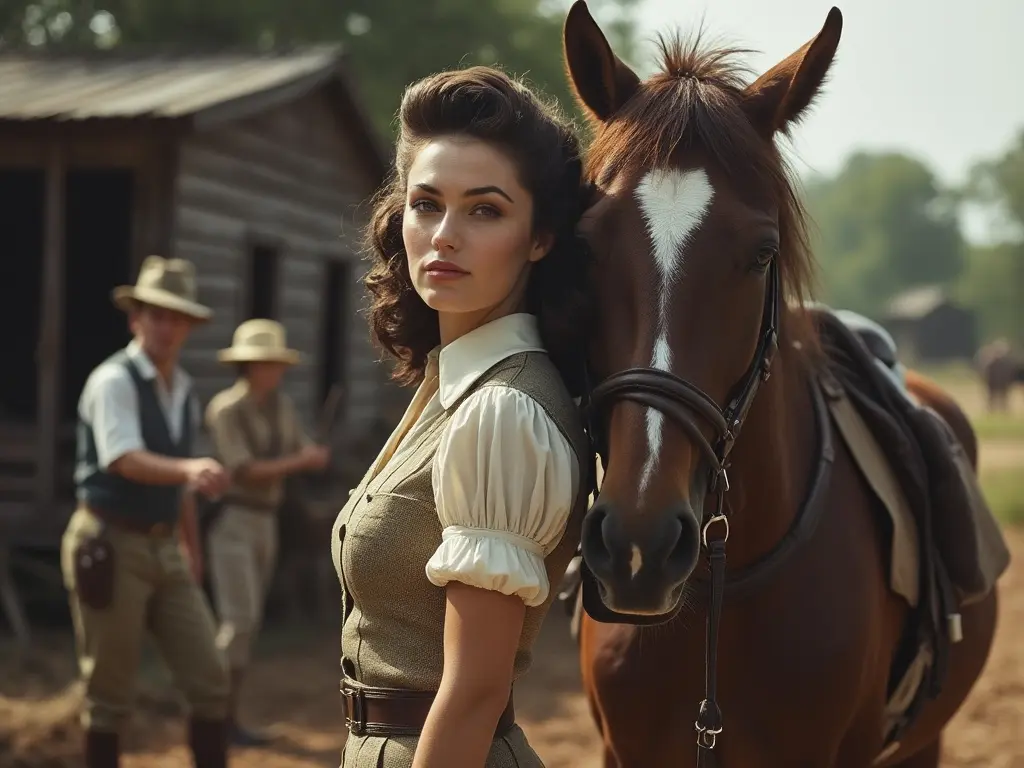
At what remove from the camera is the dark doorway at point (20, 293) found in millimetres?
10930

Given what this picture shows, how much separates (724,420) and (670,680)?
29.0 inches

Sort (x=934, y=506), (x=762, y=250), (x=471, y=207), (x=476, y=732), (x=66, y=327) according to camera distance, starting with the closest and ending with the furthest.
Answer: (x=476, y=732) → (x=471, y=207) → (x=762, y=250) → (x=934, y=506) → (x=66, y=327)

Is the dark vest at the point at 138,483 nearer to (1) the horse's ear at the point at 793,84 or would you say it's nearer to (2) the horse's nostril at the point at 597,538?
(1) the horse's ear at the point at 793,84

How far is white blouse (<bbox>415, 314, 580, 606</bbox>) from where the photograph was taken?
150 centimetres

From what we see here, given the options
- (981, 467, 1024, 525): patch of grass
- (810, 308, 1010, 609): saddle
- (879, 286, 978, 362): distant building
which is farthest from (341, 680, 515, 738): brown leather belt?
(879, 286, 978, 362): distant building

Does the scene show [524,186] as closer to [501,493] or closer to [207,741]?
[501,493]

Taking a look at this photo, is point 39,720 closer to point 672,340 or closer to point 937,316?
point 672,340

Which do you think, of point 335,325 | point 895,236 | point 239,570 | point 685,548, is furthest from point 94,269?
point 895,236

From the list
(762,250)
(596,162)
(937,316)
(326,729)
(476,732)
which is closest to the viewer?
(476,732)

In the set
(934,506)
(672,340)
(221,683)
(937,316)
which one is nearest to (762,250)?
(672,340)

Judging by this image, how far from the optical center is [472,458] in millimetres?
1536

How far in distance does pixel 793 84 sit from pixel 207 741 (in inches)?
138

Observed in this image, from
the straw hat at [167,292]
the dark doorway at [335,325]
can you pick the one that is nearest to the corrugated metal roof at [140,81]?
the dark doorway at [335,325]

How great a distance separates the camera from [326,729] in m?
5.93
